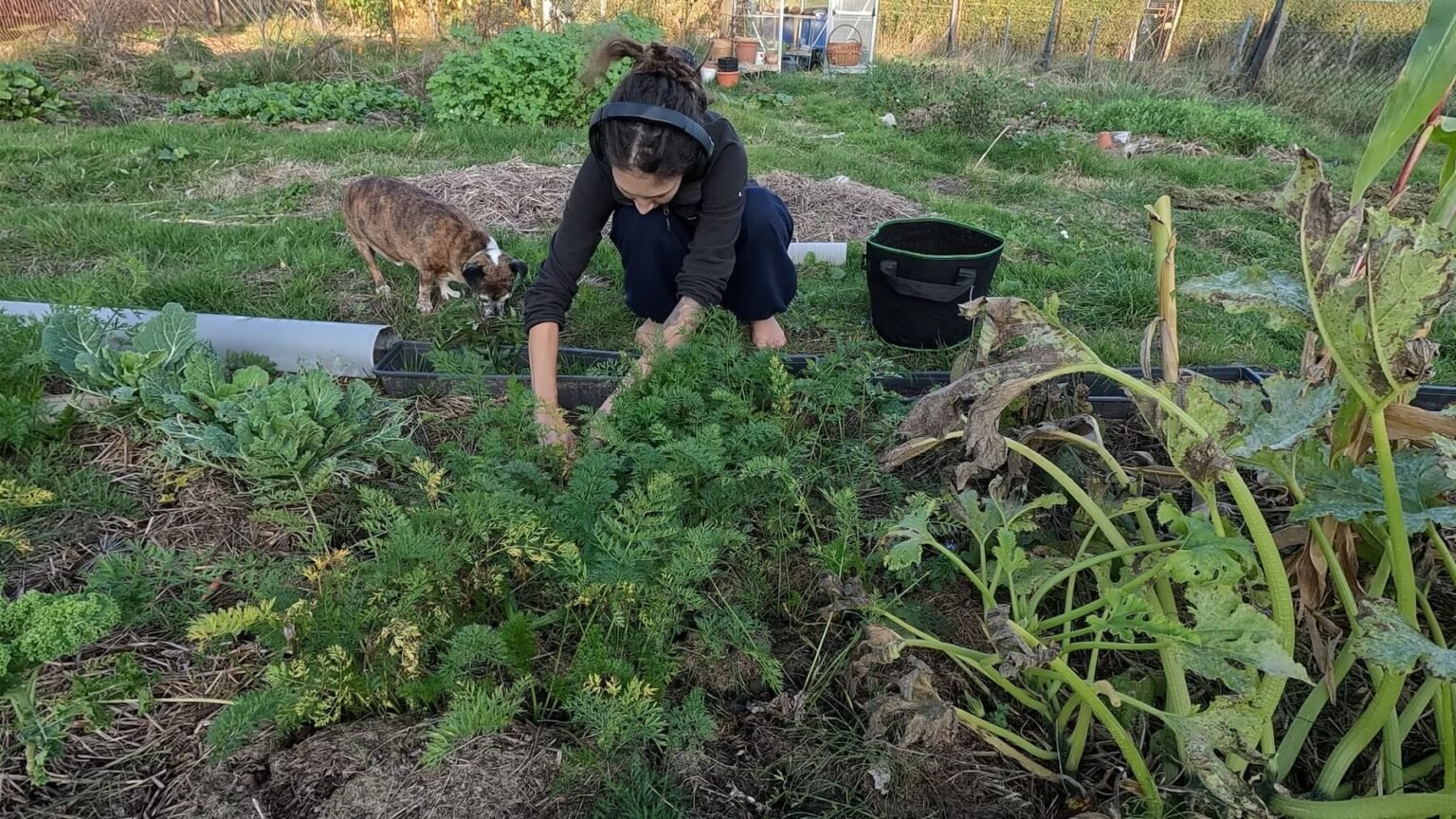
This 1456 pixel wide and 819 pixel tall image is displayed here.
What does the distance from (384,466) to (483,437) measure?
601mm

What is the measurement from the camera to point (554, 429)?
7.32 ft

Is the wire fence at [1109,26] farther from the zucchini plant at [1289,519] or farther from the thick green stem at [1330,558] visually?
the thick green stem at [1330,558]

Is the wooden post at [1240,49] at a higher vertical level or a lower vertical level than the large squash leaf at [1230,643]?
higher

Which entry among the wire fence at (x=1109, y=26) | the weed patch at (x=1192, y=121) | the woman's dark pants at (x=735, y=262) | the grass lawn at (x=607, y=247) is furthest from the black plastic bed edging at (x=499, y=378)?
the wire fence at (x=1109, y=26)

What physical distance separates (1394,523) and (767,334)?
241 cm

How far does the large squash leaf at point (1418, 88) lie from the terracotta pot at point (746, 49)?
1254 cm

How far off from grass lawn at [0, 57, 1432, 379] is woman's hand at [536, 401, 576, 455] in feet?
3.38

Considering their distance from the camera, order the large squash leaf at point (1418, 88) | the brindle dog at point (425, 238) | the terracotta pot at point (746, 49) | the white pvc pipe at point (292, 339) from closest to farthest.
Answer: the large squash leaf at point (1418, 88)
the white pvc pipe at point (292, 339)
the brindle dog at point (425, 238)
the terracotta pot at point (746, 49)

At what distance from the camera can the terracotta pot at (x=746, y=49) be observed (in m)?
12.8

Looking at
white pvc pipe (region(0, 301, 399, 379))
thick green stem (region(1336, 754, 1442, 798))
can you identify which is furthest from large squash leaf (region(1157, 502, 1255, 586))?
white pvc pipe (region(0, 301, 399, 379))

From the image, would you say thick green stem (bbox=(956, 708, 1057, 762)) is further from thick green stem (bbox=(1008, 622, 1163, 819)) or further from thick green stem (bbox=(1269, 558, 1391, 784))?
thick green stem (bbox=(1269, 558, 1391, 784))

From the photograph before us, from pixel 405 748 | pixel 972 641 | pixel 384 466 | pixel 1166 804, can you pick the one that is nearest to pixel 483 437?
pixel 384 466

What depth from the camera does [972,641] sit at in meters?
1.81

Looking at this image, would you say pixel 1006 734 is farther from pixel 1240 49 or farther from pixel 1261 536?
pixel 1240 49
